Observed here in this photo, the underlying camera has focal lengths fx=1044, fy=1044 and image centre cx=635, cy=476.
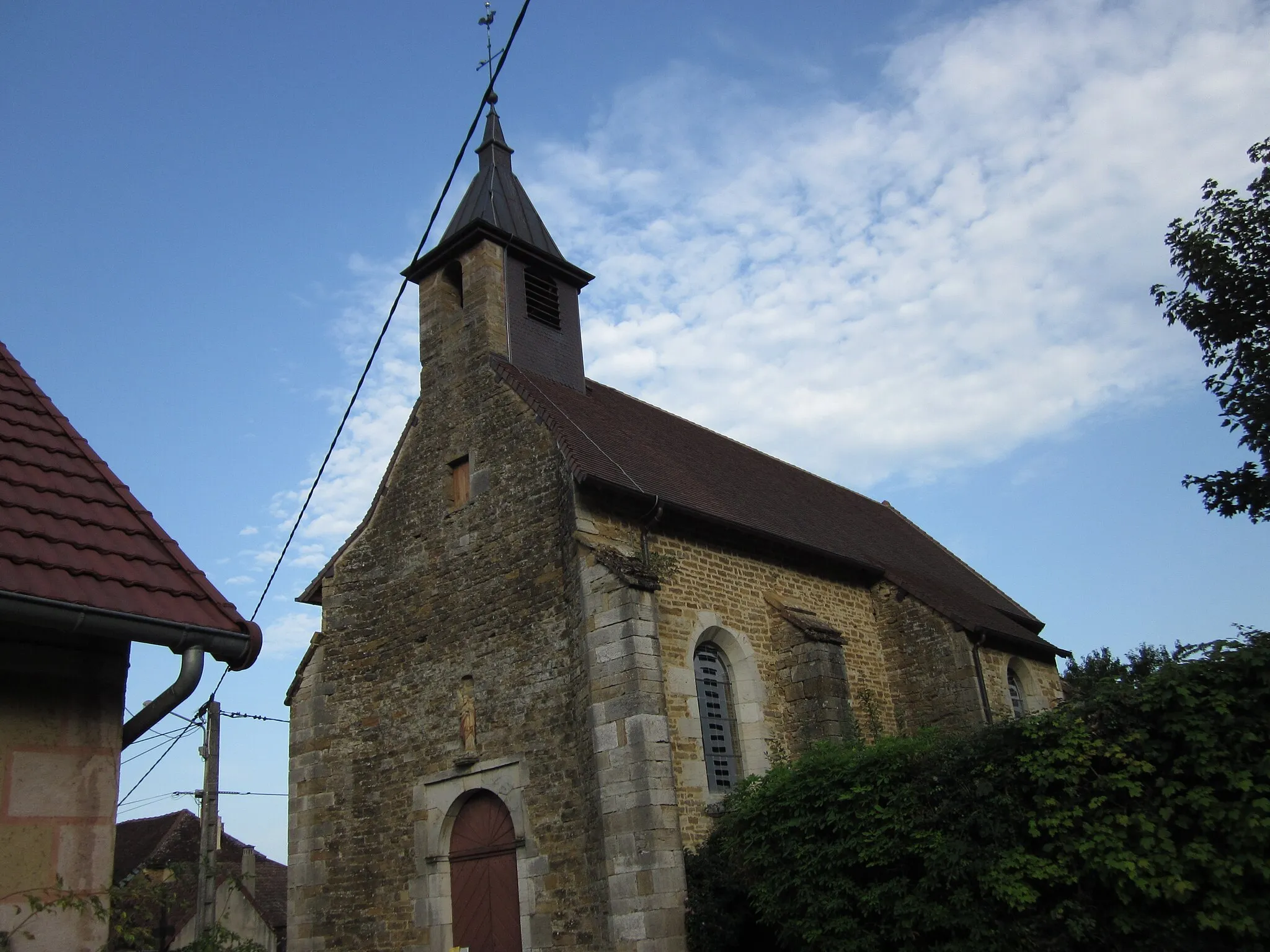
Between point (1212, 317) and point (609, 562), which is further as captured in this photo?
point (1212, 317)

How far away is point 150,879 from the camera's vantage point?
4.86 meters

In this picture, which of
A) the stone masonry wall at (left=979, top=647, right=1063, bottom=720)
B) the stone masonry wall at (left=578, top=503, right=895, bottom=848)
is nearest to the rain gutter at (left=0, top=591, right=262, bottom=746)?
the stone masonry wall at (left=578, top=503, right=895, bottom=848)

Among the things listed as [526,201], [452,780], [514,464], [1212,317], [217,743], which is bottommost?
[452,780]

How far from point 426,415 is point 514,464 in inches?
95.1

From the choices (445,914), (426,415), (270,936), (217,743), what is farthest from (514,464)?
(270,936)

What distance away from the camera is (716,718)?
1341cm

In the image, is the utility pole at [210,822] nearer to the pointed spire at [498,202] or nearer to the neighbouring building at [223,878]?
the neighbouring building at [223,878]

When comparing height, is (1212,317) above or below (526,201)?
below

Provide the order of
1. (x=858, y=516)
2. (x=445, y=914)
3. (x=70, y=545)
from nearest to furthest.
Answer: (x=70, y=545) → (x=445, y=914) → (x=858, y=516)

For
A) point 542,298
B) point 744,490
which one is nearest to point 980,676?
point 744,490

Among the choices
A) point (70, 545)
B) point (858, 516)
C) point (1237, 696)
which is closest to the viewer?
point (70, 545)

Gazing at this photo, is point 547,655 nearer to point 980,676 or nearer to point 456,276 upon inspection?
point 456,276

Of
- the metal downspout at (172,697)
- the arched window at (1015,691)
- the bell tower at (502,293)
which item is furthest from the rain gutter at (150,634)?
the arched window at (1015,691)

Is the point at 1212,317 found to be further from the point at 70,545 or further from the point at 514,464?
the point at 70,545
